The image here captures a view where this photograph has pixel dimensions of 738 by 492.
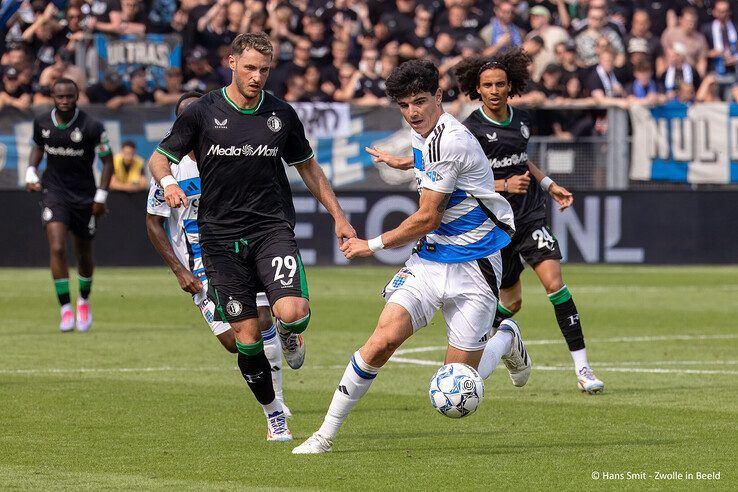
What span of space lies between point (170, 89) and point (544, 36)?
6854 millimetres

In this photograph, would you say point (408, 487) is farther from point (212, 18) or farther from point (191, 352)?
point (212, 18)

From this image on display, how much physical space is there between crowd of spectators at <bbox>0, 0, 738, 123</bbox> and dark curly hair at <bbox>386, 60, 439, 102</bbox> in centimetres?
1596

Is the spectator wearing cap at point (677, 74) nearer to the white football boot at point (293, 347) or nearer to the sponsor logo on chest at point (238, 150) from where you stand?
the white football boot at point (293, 347)

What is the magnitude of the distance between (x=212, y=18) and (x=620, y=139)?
24.6ft

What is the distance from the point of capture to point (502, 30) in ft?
87.8

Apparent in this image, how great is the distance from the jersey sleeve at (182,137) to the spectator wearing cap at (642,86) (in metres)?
17.3

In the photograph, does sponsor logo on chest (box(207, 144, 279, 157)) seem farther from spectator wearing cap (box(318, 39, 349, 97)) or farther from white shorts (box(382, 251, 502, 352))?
spectator wearing cap (box(318, 39, 349, 97))

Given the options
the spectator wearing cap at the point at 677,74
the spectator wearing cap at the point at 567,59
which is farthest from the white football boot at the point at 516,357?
the spectator wearing cap at the point at 677,74

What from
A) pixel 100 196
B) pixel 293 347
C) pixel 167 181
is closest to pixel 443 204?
pixel 167 181

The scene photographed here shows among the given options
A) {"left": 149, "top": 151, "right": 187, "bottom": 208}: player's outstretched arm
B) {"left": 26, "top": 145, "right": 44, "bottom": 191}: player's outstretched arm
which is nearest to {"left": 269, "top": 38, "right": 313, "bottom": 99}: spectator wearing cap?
{"left": 26, "top": 145, "right": 44, "bottom": 191}: player's outstretched arm

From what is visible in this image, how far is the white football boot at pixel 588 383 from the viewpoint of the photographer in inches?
450

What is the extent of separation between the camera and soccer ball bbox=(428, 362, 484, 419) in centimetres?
859

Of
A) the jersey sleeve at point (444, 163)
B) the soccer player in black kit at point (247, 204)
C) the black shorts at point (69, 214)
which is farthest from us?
the black shorts at point (69, 214)

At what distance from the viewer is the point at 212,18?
26.0 metres
